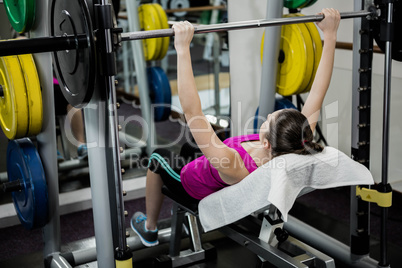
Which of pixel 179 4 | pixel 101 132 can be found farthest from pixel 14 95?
pixel 179 4

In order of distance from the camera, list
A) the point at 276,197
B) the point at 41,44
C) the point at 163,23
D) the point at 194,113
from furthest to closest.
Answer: the point at 163,23 → the point at 194,113 → the point at 276,197 → the point at 41,44

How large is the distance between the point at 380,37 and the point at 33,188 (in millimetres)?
1613

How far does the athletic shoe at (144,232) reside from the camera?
104 inches

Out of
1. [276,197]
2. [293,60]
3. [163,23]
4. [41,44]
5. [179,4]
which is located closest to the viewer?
[41,44]

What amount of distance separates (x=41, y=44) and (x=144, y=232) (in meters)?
1.33

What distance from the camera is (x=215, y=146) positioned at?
1.85m

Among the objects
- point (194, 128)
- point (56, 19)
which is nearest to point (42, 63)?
point (56, 19)

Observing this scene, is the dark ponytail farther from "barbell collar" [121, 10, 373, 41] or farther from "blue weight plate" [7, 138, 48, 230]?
"blue weight plate" [7, 138, 48, 230]

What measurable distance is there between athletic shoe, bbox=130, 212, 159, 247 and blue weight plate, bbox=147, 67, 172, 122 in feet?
4.27

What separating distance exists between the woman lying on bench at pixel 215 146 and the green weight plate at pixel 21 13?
0.79m

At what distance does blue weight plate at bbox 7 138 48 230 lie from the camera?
2301 mm

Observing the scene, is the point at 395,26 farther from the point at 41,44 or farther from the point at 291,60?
the point at 41,44

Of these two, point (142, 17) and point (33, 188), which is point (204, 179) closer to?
point (33, 188)

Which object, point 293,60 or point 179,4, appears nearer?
point 293,60
